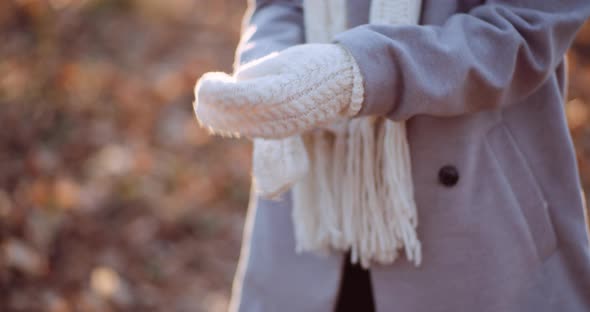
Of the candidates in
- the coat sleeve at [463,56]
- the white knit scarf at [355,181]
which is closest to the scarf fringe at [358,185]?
the white knit scarf at [355,181]

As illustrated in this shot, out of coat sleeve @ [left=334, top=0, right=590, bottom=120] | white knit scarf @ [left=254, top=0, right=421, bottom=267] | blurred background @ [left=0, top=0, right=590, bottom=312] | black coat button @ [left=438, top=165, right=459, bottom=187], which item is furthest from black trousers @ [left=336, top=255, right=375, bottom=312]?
blurred background @ [left=0, top=0, right=590, bottom=312]

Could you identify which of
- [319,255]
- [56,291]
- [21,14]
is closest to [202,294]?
[56,291]

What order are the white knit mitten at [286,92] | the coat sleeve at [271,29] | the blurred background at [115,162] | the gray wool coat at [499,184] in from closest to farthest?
the white knit mitten at [286,92]
the gray wool coat at [499,184]
the coat sleeve at [271,29]
the blurred background at [115,162]

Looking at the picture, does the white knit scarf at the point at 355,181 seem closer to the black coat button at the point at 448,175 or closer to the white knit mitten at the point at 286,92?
the black coat button at the point at 448,175

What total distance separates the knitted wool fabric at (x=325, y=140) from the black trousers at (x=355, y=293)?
9 cm

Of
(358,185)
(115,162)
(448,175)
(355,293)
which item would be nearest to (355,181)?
(358,185)

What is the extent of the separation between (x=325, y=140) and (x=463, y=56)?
0.98 ft

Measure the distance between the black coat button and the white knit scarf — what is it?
51mm

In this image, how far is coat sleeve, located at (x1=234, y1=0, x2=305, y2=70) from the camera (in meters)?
1.00

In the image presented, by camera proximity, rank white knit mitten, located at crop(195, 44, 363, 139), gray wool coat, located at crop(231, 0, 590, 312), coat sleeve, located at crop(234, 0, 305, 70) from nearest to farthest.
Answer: white knit mitten, located at crop(195, 44, 363, 139), gray wool coat, located at crop(231, 0, 590, 312), coat sleeve, located at crop(234, 0, 305, 70)

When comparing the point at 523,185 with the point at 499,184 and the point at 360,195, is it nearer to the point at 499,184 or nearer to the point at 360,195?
the point at 499,184

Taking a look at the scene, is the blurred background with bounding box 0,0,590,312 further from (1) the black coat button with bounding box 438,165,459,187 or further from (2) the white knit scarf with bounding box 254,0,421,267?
(1) the black coat button with bounding box 438,165,459,187

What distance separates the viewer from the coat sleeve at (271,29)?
100 cm

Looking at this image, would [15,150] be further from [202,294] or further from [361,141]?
[361,141]
